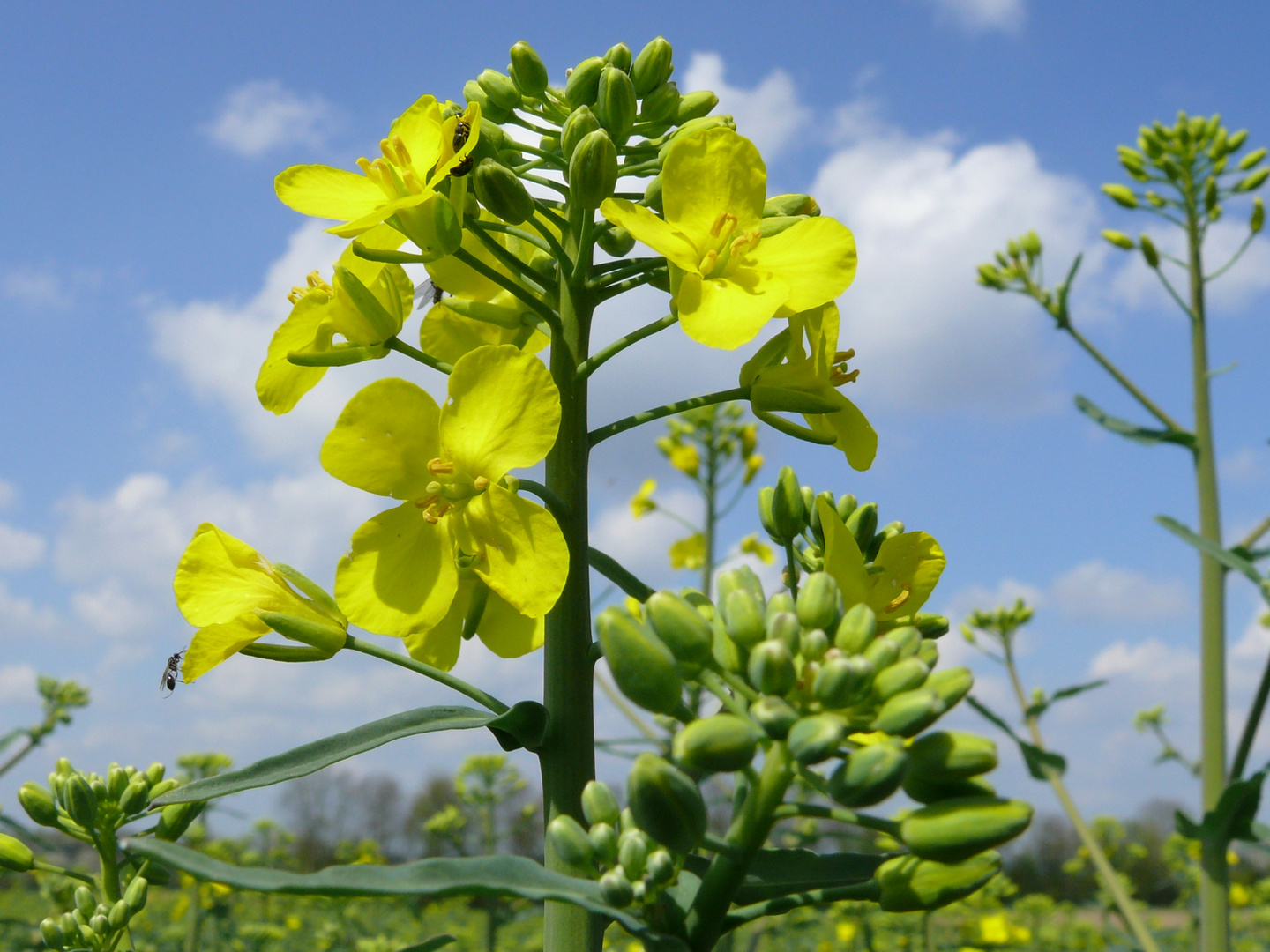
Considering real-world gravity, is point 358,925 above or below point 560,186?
below

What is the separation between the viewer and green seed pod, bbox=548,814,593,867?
1.00 m

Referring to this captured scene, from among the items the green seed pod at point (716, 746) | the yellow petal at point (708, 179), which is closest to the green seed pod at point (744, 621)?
the green seed pod at point (716, 746)

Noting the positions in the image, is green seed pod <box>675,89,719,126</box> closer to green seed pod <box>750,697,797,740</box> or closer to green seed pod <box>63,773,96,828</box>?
green seed pod <box>750,697,797,740</box>

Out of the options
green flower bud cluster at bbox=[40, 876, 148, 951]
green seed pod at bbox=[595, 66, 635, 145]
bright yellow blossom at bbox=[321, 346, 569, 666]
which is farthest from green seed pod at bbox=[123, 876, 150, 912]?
green seed pod at bbox=[595, 66, 635, 145]

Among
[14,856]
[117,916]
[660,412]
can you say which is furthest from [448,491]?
[14,856]

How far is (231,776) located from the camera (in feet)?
3.94

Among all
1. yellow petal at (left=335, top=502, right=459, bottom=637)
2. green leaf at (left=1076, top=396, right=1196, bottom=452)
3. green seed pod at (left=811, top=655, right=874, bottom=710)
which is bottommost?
green seed pod at (left=811, top=655, right=874, bottom=710)

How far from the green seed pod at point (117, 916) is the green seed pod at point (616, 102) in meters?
1.72

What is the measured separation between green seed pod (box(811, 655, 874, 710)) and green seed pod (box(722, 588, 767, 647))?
3.5 inches

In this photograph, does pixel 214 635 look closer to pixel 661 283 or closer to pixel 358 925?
pixel 661 283

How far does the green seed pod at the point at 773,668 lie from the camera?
92 centimetres

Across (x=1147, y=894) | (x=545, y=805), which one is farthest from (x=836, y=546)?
(x=1147, y=894)

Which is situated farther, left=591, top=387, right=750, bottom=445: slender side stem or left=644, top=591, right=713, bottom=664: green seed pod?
left=591, top=387, right=750, bottom=445: slender side stem

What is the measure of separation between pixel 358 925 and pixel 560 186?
8.40 m
